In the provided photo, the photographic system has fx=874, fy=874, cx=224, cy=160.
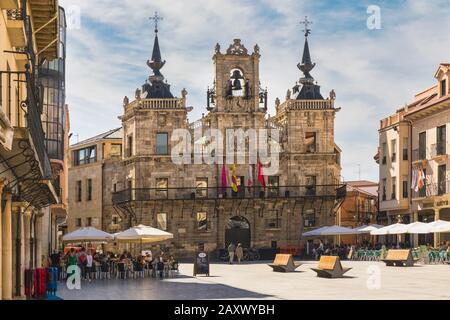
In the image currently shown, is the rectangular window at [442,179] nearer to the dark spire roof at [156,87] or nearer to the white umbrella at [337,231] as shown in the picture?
the white umbrella at [337,231]

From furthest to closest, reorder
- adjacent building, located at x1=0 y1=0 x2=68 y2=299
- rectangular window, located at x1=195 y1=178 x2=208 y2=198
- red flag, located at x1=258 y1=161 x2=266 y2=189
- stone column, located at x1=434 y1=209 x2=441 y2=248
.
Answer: rectangular window, located at x1=195 y1=178 x2=208 y2=198 → red flag, located at x1=258 y1=161 x2=266 y2=189 → stone column, located at x1=434 y1=209 x2=441 y2=248 → adjacent building, located at x1=0 y1=0 x2=68 y2=299

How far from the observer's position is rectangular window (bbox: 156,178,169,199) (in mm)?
→ 61625

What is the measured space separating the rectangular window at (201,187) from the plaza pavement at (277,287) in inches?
1050

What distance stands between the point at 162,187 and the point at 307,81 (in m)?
13.5

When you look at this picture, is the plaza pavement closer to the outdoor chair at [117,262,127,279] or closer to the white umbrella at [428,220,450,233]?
the outdoor chair at [117,262,127,279]

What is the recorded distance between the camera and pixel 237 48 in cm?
6322

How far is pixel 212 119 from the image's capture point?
6250cm

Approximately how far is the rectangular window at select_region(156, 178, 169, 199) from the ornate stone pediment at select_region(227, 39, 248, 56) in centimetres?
1041

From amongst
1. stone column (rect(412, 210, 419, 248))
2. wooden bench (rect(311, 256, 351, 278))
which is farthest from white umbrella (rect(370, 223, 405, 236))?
wooden bench (rect(311, 256, 351, 278))

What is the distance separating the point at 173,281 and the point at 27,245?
913cm

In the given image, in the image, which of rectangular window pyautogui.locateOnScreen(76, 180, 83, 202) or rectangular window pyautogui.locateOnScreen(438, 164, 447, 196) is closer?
rectangular window pyautogui.locateOnScreen(438, 164, 447, 196)

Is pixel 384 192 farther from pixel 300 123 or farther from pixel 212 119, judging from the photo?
pixel 212 119

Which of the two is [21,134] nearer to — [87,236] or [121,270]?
[121,270]

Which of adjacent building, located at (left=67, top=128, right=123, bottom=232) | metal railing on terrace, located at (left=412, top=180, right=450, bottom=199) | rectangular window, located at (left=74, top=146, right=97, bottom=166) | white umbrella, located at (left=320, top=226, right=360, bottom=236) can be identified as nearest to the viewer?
metal railing on terrace, located at (left=412, top=180, right=450, bottom=199)
